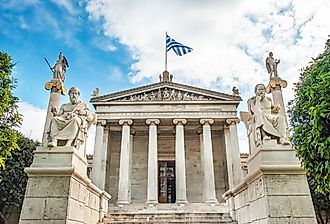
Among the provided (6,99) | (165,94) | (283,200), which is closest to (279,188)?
(283,200)

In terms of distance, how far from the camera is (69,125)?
7.66 m

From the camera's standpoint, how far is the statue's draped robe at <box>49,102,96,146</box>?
7566mm

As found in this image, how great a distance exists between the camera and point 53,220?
6.50 m

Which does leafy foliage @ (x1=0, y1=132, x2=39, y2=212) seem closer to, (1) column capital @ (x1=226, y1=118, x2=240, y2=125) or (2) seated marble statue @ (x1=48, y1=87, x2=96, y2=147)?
(2) seated marble statue @ (x1=48, y1=87, x2=96, y2=147)

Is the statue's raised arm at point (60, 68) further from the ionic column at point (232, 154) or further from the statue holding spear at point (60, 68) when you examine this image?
the ionic column at point (232, 154)

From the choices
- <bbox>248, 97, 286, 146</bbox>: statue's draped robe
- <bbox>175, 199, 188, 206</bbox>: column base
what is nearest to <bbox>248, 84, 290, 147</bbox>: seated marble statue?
<bbox>248, 97, 286, 146</bbox>: statue's draped robe

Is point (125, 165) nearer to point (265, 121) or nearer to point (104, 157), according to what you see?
point (104, 157)

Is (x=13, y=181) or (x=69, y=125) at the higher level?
(x=13, y=181)

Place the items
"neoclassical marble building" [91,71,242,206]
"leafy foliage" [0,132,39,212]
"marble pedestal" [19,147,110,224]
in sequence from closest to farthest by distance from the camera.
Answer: "marble pedestal" [19,147,110,224]
"leafy foliage" [0,132,39,212]
"neoclassical marble building" [91,71,242,206]

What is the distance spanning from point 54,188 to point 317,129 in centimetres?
565

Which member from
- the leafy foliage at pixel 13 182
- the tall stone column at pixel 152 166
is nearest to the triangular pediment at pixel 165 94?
the tall stone column at pixel 152 166

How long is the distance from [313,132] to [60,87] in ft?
26.0

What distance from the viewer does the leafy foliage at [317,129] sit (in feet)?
16.8

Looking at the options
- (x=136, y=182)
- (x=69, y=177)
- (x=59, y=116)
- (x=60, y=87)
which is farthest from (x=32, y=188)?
(x=136, y=182)
